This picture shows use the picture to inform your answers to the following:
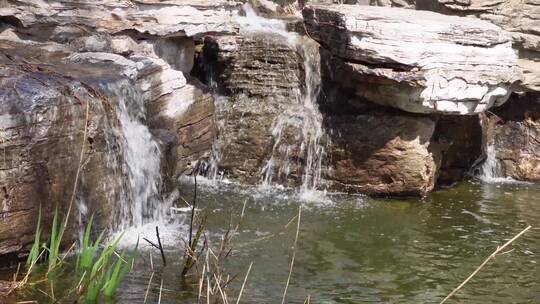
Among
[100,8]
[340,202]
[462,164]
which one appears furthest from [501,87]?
[100,8]

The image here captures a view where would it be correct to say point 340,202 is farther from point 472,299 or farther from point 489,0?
point 489,0

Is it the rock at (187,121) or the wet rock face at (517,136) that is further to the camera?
the wet rock face at (517,136)

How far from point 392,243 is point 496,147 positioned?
2921mm

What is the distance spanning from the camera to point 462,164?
816cm

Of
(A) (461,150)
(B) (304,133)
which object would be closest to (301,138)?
(B) (304,133)

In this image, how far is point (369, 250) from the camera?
5.84 meters

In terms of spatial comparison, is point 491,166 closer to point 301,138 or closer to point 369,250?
point 301,138

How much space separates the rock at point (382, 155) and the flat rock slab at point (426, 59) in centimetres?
20

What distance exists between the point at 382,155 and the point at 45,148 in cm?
315

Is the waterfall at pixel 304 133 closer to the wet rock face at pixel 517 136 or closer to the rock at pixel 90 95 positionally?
the rock at pixel 90 95

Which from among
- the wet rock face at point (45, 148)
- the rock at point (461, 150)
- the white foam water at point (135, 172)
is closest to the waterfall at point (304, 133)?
the rock at point (461, 150)

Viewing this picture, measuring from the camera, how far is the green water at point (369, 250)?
Answer: 4.87 m

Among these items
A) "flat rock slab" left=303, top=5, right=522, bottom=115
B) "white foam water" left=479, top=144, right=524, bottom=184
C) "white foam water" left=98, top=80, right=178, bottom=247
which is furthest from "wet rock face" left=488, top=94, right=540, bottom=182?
"white foam water" left=98, top=80, right=178, bottom=247

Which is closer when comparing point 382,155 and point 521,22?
point 382,155
